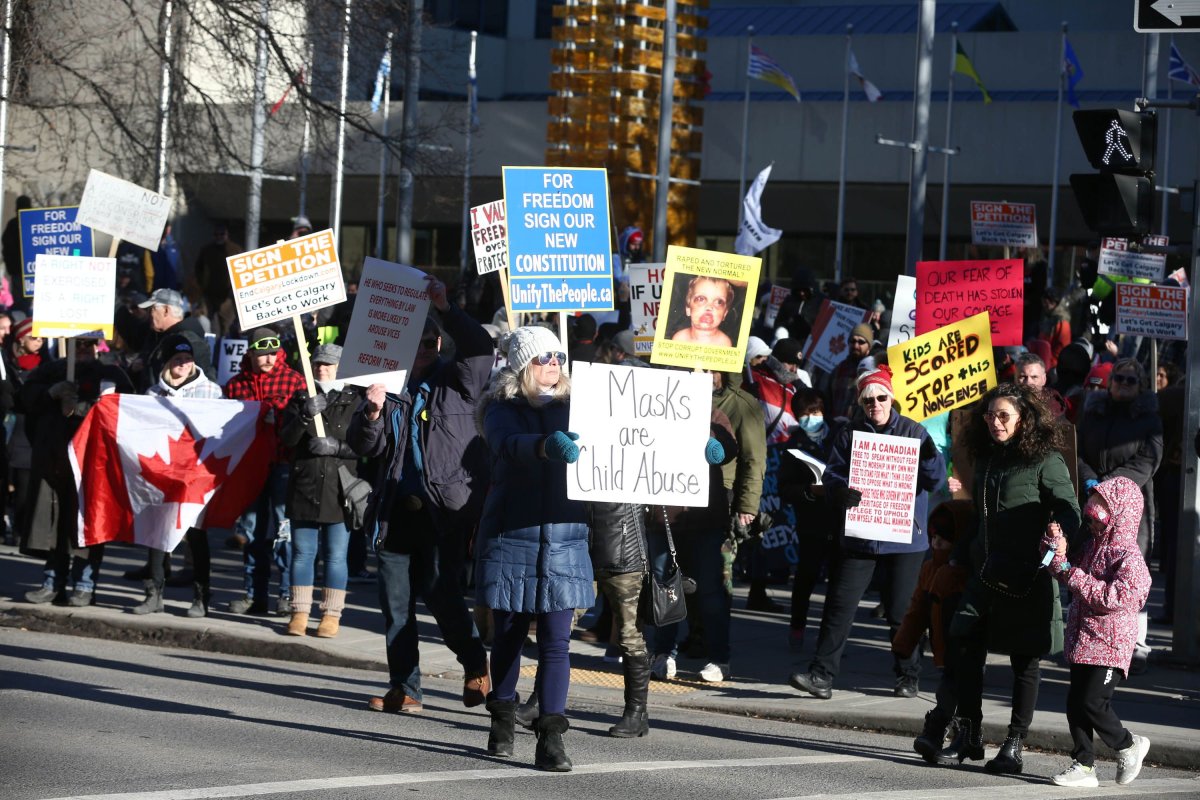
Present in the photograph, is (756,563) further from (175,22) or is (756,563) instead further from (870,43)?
(870,43)

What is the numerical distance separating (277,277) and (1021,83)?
32.1m

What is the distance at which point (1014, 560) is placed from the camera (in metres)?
8.22

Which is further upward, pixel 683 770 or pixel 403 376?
pixel 403 376

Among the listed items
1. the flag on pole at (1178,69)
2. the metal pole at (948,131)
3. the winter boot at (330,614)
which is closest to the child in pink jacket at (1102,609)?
the winter boot at (330,614)

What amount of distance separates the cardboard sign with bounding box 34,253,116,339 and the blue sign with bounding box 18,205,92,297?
9.56ft

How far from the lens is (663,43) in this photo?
97.4ft

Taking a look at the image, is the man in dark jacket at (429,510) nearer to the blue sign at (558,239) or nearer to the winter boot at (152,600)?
the blue sign at (558,239)

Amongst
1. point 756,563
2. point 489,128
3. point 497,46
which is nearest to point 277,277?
point 756,563

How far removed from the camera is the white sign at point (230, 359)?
16.4 meters

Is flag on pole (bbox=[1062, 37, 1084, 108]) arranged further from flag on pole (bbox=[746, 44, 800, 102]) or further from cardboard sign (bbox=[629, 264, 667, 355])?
cardboard sign (bbox=[629, 264, 667, 355])

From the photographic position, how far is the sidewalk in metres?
9.56

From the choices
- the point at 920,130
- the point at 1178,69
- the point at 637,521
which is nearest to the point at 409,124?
the point at 920,130

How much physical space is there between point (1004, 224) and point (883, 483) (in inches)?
393

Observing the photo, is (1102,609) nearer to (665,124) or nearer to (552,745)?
(552,745)
